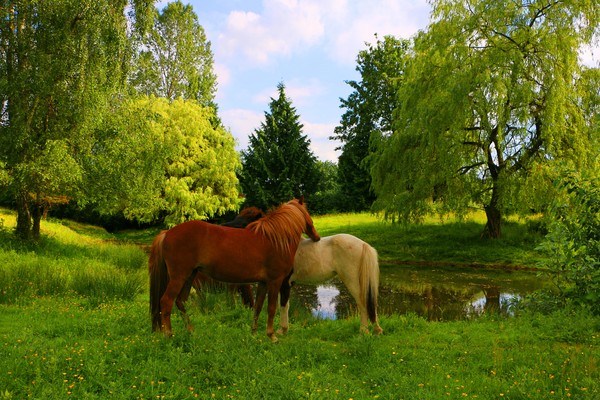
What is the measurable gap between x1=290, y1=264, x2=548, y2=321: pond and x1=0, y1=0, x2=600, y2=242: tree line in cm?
333

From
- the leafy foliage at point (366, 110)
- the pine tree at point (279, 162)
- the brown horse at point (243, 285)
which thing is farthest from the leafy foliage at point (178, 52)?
the brown horse at point (243, 285)

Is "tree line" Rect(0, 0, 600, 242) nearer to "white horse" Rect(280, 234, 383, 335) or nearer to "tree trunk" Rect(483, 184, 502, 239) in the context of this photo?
"tree trunk" Rect(483, 184, 502, 239)

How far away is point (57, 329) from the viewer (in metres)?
5.92

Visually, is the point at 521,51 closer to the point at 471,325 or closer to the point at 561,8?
the point at 561,8

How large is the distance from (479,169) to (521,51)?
17.1 ft

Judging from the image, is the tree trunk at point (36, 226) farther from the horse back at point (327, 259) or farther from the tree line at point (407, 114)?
the horse back at point (327, 259)

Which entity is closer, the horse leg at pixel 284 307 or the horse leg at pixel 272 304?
the horse leg at pixel 272 304

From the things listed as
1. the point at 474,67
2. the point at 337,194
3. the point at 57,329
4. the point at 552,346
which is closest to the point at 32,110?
the point at 57,329

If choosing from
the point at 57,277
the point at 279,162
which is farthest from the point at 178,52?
the point at 57,277

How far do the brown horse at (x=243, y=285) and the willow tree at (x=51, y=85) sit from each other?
20.7 ft

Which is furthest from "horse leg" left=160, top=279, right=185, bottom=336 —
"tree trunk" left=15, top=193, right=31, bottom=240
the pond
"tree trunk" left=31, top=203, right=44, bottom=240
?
"tree trunk" left=31, top=203, right=44, bottom=240

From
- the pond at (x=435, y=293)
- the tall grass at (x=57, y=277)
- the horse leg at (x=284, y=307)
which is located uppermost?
the horse leg at (x=284, y=307)

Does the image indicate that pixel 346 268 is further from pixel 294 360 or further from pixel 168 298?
pixel 168 298

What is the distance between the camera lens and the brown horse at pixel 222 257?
543 cm
